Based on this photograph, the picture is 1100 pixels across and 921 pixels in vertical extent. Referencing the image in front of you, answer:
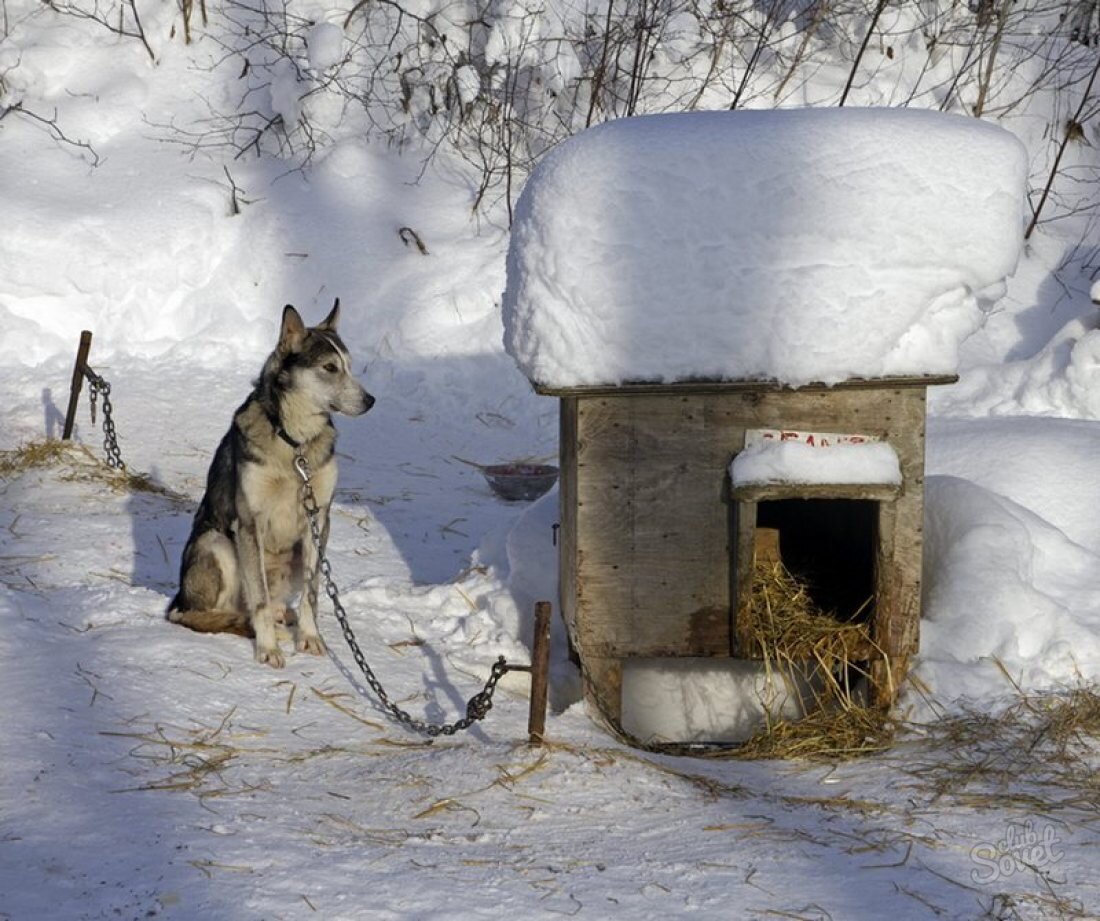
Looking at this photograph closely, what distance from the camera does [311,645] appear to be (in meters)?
5.27

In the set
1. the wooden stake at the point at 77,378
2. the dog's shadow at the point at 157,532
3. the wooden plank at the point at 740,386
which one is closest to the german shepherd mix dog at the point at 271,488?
the dog's shadow at the point at 157,532

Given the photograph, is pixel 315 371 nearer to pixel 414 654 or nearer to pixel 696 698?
pixel 414 654

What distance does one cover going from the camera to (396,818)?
143 inches

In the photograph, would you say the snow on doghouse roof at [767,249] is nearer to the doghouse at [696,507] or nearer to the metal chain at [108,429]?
the doghouse at [696,507]

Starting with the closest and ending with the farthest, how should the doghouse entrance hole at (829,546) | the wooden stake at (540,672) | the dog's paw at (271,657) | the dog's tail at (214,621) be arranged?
the wooden stake at (540,672) → the dog's paw at (271,657) → the dog's tail at (214,621) → the doghouse entrance hole at (829,546)

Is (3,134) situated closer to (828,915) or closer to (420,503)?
(420,503)

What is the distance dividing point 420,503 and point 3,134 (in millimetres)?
6033

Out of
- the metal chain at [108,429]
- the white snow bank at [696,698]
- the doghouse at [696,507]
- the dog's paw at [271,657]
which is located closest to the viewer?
the doghouse at [696,507]

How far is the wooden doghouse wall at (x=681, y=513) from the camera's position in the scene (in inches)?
182

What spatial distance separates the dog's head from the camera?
5.37 m

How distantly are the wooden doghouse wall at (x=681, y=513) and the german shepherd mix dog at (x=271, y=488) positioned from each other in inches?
43.3

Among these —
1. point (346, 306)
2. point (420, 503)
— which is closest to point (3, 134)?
point (346, 306)

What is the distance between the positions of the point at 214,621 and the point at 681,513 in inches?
75.5

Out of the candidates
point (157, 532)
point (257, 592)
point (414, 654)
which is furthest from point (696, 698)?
point (157, 532)
